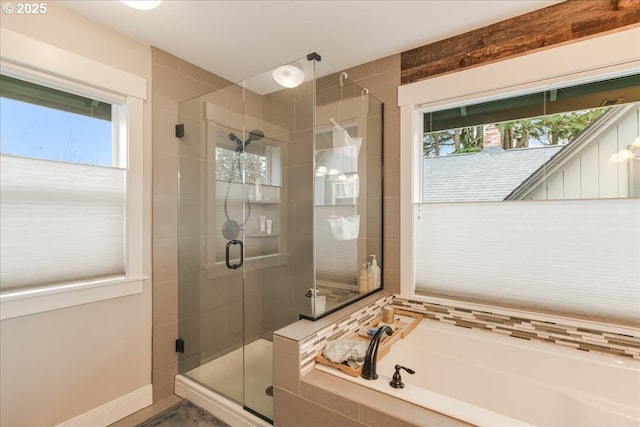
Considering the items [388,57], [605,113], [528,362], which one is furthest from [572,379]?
[388,57]

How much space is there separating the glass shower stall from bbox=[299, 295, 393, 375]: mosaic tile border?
145 millimetres

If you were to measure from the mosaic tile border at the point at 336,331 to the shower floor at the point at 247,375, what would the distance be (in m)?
0.54

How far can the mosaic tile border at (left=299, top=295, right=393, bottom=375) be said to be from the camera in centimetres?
147

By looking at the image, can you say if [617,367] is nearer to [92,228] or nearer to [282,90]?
[282,90]

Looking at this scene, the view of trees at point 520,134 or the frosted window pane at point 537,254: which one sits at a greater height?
the view of trees at point 520,134

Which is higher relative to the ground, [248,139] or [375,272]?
[248,139]

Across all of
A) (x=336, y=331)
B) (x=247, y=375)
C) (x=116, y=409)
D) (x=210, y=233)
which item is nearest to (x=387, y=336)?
(x=336, y=331)

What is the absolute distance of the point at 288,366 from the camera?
4.81 feet

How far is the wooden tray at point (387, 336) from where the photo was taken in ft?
4.72

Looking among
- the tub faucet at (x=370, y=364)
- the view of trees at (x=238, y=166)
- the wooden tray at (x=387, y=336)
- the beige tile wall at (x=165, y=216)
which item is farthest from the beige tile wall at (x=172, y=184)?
the tub faucet at (x=370, y=364)

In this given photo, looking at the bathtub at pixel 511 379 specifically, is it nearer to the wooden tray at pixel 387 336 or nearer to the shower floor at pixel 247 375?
the wooden tray at pixel 387 336

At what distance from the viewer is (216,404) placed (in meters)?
1.97

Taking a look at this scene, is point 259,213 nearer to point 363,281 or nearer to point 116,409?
point 363,281

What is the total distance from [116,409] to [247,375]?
2.75 ft
